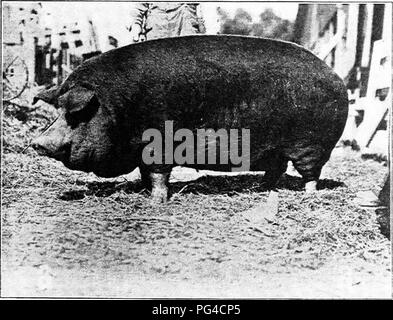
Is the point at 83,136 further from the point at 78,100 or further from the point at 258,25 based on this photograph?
the point at 258,25

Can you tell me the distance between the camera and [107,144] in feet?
13.2

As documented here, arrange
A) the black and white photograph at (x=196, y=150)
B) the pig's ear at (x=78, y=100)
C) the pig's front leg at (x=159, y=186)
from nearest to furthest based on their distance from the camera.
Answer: the pig's ear at (x=78, y=100)
the black and white photograph at (x=196, y=150)
the pig's front leg at (x=159, y=186)

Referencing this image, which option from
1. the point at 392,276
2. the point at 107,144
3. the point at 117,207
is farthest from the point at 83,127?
the point at 392,276

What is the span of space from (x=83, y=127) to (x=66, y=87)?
1.06ft

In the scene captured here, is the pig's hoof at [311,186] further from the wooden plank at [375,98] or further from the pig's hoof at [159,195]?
the pig's hoof at [159,195]

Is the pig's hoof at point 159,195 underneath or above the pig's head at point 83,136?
underneath

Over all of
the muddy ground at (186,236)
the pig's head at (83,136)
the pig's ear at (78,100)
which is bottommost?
the muddy ground at (186,236)

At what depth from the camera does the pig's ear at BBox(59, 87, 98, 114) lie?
395 centimetres

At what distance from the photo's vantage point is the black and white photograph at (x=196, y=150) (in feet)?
13.3

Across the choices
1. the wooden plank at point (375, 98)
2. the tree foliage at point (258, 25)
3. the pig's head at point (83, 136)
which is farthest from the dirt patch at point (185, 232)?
the tree foliage at point (258, 25)

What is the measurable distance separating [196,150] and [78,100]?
0.90 metres

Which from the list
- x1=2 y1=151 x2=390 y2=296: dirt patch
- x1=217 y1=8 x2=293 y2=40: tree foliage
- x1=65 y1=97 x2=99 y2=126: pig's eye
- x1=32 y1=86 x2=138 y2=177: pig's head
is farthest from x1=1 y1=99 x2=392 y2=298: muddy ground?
x1=217 y1=8 x2=293 y2=40: tree foliage

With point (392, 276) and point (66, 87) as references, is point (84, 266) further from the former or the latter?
point (392, 276)
